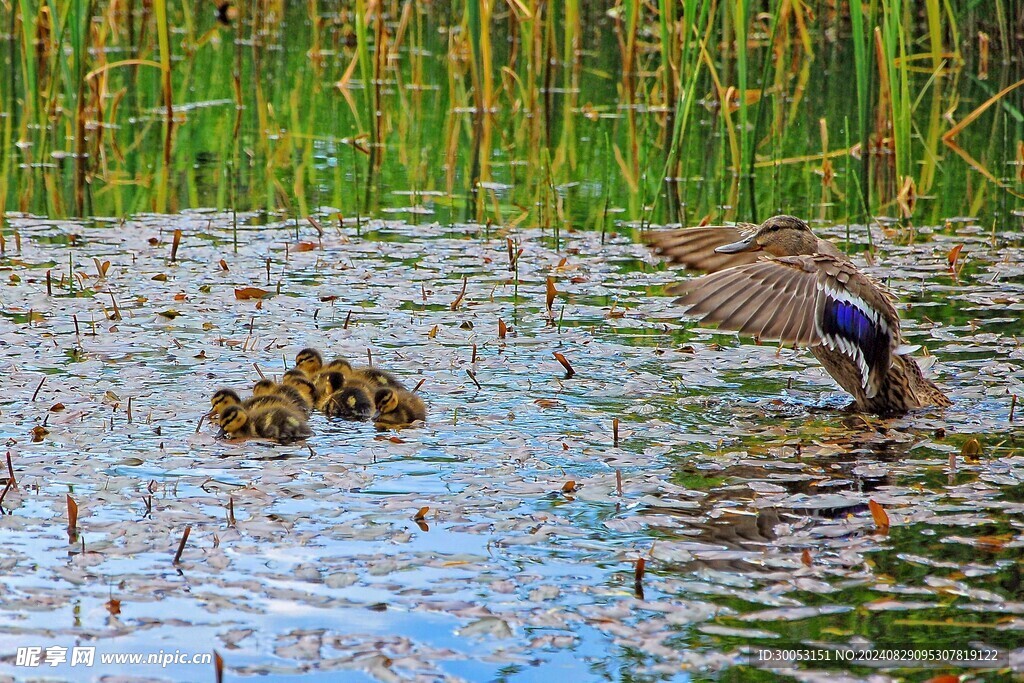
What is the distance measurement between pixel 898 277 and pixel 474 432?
11.1ft

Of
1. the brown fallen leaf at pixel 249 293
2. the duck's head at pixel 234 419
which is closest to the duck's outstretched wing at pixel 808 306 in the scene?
the duck's head at pixel 234 419

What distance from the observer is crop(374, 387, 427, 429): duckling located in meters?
5.04

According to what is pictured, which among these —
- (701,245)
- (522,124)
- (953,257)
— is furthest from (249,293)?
(522,124)

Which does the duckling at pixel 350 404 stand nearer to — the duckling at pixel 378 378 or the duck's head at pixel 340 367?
the duckling at pixel 378 378

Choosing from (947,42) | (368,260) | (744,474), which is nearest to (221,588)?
(744,474)

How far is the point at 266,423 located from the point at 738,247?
2.38 metres

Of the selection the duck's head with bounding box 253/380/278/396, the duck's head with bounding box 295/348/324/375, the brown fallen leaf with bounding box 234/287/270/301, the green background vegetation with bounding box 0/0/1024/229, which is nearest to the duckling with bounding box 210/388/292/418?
the duck's head with bounding box 253/380/278/396

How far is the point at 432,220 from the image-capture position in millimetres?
8688

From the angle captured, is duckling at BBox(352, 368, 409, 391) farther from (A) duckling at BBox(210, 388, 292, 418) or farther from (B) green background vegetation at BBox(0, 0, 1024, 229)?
(B) green background vegetation at BBox(0, 0, 1024, 229)

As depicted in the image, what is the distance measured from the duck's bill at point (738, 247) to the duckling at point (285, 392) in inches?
78.6

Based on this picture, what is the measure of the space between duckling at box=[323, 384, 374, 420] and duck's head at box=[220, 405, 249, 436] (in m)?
0.50

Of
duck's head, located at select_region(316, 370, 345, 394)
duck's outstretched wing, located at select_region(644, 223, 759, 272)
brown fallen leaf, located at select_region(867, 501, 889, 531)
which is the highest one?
duck's outstretched wing, located at select_region(644, 223, 759, 272)

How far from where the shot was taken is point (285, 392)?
16.9 ft

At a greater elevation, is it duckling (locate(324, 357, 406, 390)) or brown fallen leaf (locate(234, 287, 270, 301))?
brown fallen leaf (locate(234, 287, 270, 301))
